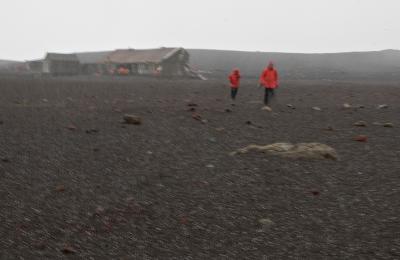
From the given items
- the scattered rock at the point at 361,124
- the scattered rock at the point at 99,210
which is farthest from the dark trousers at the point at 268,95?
the scattered rock at the point at 99,210

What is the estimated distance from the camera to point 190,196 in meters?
6.57

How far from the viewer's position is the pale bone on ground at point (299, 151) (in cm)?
855

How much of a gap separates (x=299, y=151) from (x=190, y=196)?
9.71ft

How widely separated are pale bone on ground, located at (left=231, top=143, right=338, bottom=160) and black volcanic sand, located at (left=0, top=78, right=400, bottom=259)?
228mm

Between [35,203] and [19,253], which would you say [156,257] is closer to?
[19,253]

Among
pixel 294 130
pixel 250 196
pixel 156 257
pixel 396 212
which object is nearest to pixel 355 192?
pixel 396 212

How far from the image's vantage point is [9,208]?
5.96m

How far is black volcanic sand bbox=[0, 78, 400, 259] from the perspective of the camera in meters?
5.04

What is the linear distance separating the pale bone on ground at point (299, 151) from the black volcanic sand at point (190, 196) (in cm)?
23

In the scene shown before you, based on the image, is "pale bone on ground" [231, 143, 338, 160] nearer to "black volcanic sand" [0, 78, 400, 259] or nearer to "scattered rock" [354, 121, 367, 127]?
"black volcanic sand" [0, 78, 400, 259]

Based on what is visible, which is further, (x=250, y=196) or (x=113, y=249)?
(x=250, y=196)

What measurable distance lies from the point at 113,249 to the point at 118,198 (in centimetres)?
155

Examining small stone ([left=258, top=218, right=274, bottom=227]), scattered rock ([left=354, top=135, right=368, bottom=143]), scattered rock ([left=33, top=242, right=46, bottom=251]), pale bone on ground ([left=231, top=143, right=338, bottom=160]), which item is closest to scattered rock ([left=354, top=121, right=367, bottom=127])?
scattered rock ([left=354, top=135, right=368, bottom=143])

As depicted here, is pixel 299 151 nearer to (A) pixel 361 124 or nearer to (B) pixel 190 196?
(B) pixel 190 196
